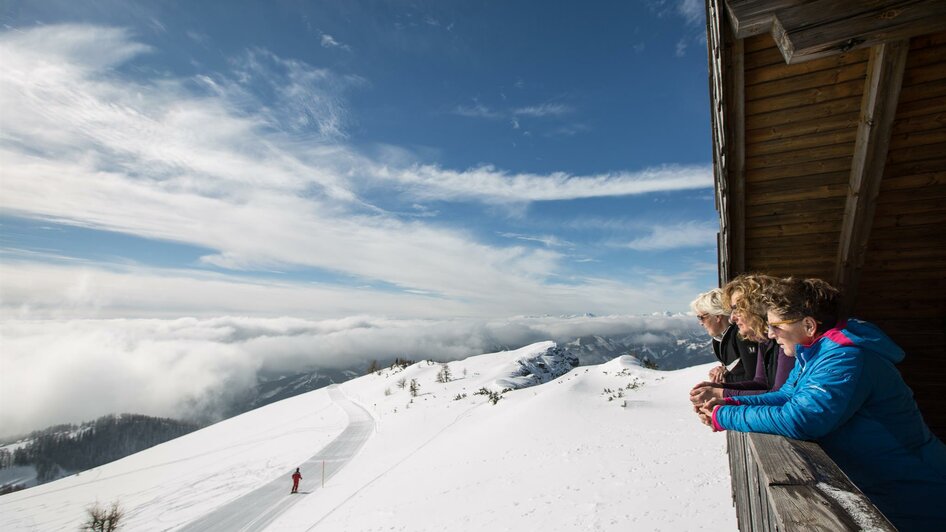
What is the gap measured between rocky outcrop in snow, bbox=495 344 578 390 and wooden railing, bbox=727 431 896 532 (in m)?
49.4

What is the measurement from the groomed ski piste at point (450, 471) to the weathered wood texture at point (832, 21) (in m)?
7.78

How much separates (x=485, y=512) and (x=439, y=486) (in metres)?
4.37

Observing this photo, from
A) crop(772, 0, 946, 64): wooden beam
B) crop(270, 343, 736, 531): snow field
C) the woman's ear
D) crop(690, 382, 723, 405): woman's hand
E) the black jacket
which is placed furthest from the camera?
crop(270, 343, 736, 531): snow field

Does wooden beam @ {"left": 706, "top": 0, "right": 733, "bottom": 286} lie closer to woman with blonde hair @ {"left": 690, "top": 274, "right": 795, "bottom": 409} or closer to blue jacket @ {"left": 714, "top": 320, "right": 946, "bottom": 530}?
woman with blonde hair @ {"left": 690, "top": 274, "right": 795, "bottom": 409}

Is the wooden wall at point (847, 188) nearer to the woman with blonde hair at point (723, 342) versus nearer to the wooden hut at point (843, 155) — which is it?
the wooden hut at point (843, 155)

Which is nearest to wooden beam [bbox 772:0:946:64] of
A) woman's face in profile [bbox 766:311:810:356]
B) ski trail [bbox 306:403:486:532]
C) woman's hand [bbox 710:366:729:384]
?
woman's face in profile [bbox 766:311:810:356]

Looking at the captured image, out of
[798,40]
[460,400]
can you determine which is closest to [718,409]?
[798,40]

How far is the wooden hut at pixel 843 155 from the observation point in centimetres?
327

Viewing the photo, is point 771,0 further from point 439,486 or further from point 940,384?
point 439,486

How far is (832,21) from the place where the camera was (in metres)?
3.19

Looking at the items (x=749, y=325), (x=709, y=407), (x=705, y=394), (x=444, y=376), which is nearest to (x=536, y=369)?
(x=444, y=376)

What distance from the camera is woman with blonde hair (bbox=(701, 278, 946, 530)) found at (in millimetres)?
1916

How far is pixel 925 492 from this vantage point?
1.89 metres

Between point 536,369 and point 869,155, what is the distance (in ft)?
245
